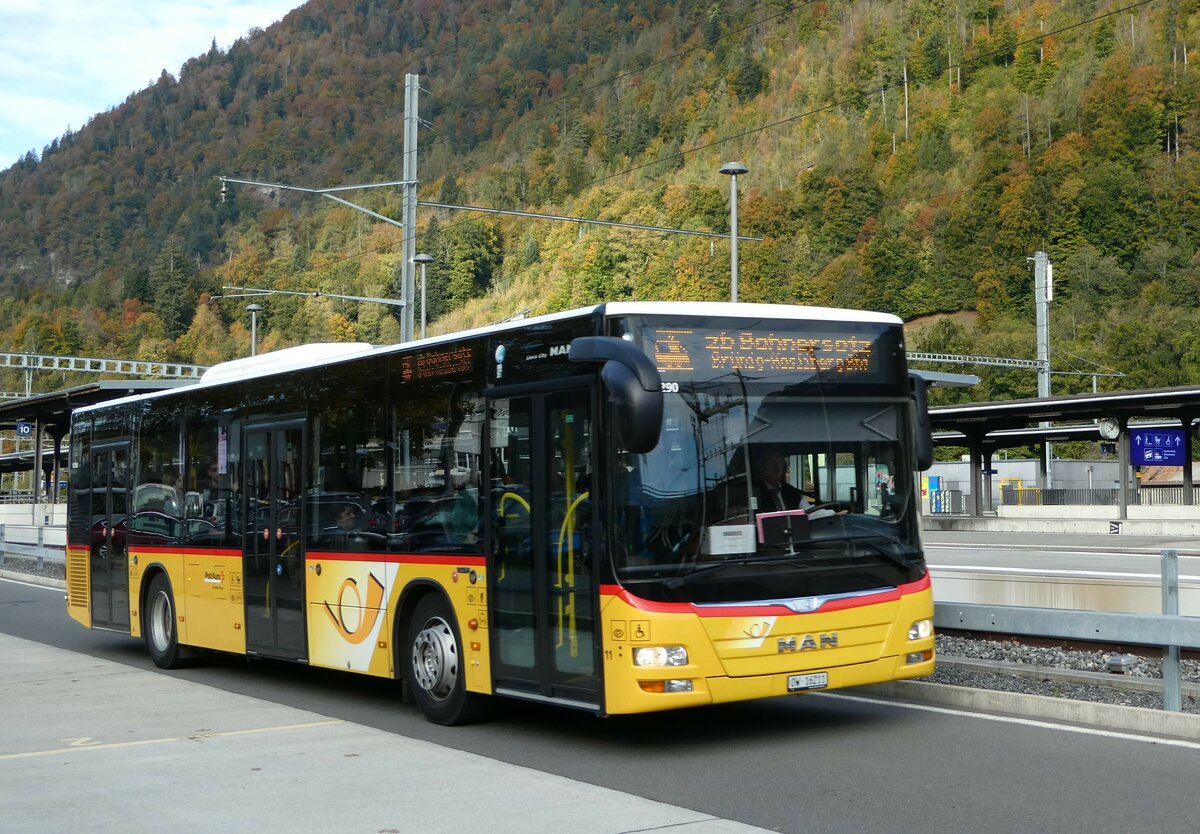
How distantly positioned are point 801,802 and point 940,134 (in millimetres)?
143108

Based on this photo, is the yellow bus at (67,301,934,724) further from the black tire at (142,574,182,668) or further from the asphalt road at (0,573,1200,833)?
the black tire at (142,574,182,668)

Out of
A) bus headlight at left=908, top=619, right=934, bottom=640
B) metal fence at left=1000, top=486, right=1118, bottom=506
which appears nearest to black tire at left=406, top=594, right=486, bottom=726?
bus headlight at left=908, top=619, right=934, bottom=640

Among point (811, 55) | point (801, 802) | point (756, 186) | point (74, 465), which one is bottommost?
point (801, 802)

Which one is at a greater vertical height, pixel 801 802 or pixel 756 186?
pixel 756 186

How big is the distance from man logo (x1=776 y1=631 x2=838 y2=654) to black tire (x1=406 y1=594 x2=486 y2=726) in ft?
7.88

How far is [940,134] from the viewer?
14388cm

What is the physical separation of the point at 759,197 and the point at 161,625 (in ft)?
406

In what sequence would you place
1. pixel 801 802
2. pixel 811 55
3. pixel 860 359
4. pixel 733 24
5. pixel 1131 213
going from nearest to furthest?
pixel 801 802 < pixel 860 359 < pixel 1131 213 < pixel 811 55 < pixel 733 24

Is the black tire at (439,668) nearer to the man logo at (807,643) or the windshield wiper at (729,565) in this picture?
the windshield wiper at (729,565)

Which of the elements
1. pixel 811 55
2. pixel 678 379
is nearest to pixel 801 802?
pixel 678 379

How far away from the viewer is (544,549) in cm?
935

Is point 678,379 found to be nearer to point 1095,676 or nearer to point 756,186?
point 1095,676

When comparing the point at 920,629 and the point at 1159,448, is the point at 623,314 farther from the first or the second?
the point at 1159,448

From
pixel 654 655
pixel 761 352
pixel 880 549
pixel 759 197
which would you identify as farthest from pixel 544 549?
pixel 759 197
